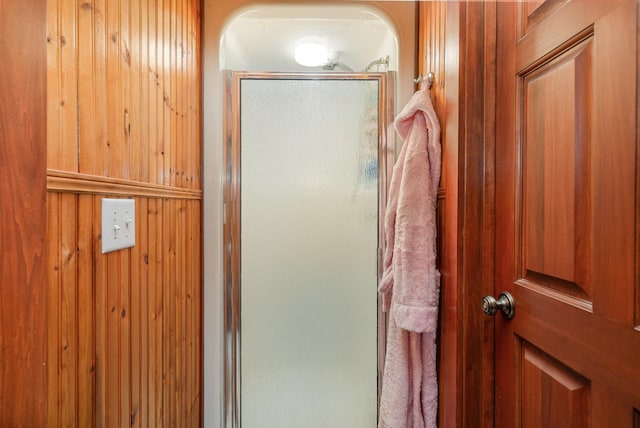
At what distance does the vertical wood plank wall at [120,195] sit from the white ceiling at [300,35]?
16.6 inches

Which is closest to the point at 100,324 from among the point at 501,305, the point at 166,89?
the point at 166,89

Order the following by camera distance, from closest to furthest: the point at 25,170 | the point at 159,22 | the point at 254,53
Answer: the point at 25,170
the point at 159,22
the point at 254,53

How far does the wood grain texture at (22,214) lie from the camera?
0.38 meters

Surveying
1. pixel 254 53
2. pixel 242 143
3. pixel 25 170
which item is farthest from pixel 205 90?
pixel 25 170

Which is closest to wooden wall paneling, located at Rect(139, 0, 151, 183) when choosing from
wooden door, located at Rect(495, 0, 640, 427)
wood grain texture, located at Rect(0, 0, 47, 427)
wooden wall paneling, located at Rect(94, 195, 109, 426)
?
wooden wall paneling, located at Rect(94, 195, 109, 426)

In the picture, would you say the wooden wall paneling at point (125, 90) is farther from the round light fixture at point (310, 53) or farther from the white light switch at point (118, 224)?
the round light fixture at point (310, 53)

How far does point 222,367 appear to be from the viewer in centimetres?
146

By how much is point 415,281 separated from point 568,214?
1.81ft

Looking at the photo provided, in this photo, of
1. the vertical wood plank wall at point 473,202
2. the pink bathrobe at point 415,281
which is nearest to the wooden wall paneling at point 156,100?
the pink bathrobe at point 415,281

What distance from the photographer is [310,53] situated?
1.93m

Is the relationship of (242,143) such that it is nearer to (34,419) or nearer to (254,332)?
(254,332)

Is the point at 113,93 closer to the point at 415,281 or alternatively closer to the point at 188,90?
the point at 188,90

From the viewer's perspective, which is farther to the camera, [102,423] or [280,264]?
[280,264]

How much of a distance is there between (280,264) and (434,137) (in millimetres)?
880
